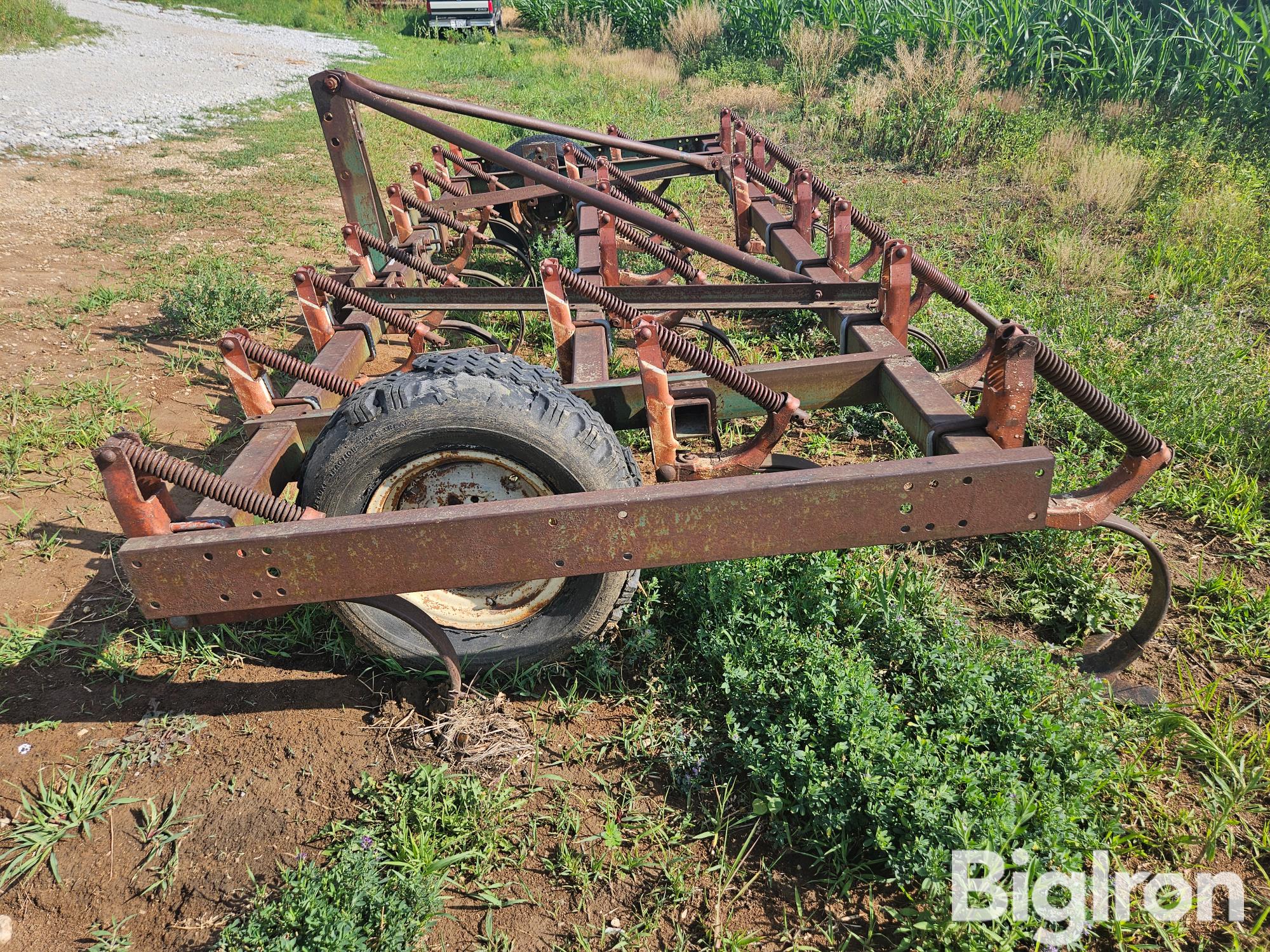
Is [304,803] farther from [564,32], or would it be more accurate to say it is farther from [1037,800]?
[564,32]

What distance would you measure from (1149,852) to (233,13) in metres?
34.8

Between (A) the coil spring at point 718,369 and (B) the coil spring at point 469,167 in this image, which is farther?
(B) the coil spring at point 469,167

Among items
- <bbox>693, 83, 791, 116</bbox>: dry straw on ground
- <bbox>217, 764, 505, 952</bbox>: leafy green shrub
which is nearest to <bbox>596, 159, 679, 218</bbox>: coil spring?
<bbox>217, 764, 505, 952</bbox>: leafy green shrub

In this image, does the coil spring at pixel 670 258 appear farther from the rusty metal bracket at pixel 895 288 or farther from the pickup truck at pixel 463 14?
the pickup truck at pixel 463 14

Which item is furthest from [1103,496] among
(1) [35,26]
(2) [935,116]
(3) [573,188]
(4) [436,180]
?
(1) [35,26]

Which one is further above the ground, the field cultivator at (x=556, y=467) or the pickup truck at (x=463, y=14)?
the pickup truck at (x=463, y=14)

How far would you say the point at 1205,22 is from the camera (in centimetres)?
1082

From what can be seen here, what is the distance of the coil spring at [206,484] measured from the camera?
2.21 metres

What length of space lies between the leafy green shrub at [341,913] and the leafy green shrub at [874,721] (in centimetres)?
88

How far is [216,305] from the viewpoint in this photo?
5660 millimetres

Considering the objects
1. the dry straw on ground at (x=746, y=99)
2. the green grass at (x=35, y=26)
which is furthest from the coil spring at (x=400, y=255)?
the green grass at (x=35, y=26)

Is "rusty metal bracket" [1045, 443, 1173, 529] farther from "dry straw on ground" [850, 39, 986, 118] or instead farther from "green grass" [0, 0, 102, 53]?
"green grass" [0, 0, 102, 53]

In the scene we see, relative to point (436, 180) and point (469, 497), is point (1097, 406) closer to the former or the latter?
point (469, 497)

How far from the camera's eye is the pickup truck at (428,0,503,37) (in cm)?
2448
